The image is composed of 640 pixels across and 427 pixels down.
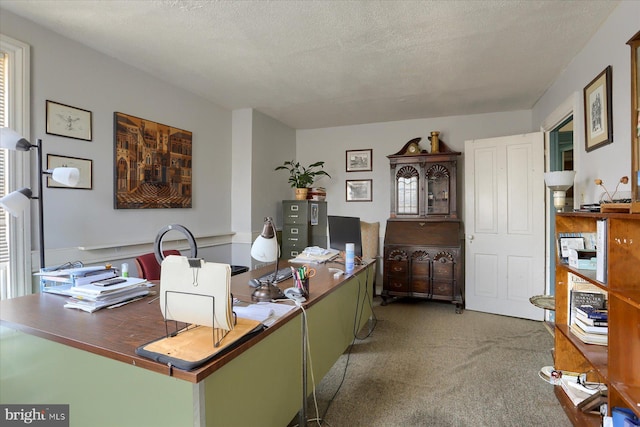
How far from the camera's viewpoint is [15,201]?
183 centimetres

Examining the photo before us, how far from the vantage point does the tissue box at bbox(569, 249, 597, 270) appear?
184 centimetres

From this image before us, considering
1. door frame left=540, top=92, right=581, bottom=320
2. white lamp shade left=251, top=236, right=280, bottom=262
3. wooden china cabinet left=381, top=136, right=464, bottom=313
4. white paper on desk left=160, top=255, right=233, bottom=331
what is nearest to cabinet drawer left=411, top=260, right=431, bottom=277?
wooden china cabinet left=381, top=136, right=464, bottom=313

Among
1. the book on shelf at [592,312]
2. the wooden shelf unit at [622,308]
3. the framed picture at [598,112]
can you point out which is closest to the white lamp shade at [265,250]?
the wooden shelf unit at [622,308]

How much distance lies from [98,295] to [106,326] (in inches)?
11.9

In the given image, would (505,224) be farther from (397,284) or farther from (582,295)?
(582,295)

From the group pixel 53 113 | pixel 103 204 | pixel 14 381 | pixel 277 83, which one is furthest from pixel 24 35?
pixel 14 381

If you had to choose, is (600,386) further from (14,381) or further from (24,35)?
(24,35)

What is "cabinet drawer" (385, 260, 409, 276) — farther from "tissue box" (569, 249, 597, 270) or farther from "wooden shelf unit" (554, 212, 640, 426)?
"wooden shelf unit" (554, 212, 640, 426)

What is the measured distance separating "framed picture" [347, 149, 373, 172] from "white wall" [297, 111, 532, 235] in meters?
0.06

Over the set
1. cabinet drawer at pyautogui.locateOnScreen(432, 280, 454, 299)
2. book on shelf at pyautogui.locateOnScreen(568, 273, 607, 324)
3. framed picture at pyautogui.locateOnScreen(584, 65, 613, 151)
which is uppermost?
framed picture at pyautogui.locateOnScreen(584, 65, 613, 151)

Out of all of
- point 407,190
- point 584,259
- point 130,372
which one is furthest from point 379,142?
point 130,372

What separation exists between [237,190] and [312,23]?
248 centimetres

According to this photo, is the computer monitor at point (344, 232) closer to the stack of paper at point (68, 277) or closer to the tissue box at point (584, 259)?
the tissue box at point (584, 259)

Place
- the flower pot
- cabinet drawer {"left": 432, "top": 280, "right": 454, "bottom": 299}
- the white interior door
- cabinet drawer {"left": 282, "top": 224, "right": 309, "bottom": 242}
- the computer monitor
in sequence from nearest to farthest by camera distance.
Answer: the computer monitor
the white interior door
cabinet drawer {"left": 432, "top": 280, "right": 454, "bottom": 299}
cabinet drawer {"left": 282, "top": 224, "right": 309, "bottom": 242}
the flower pot
